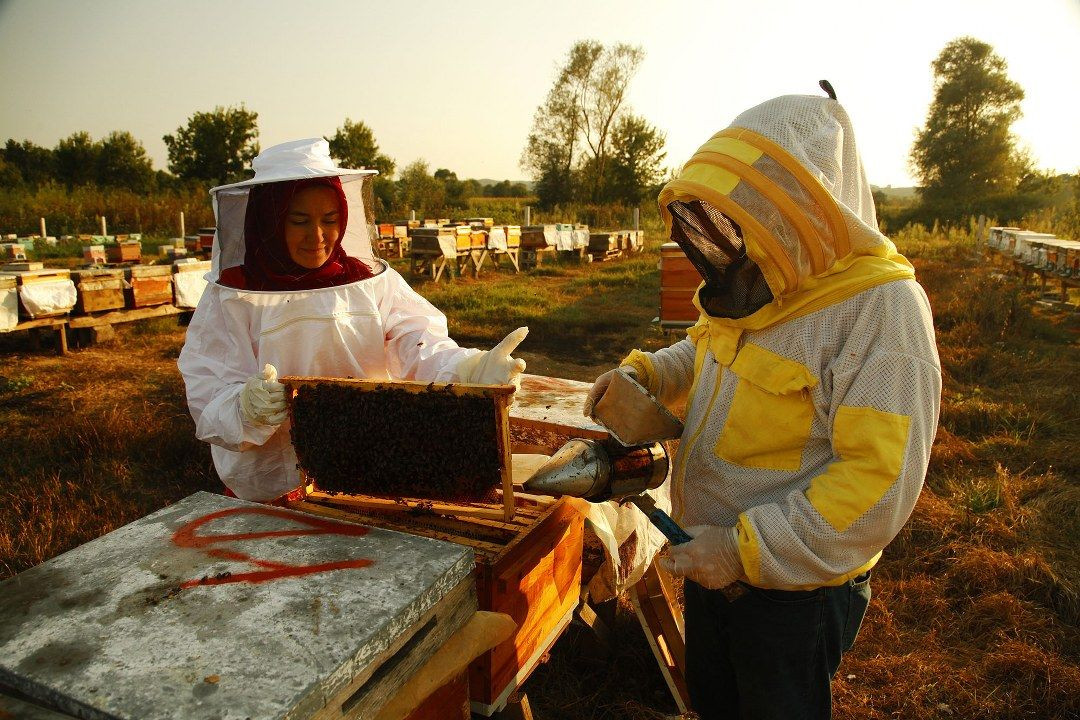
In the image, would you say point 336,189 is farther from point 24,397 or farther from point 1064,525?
point 24,397

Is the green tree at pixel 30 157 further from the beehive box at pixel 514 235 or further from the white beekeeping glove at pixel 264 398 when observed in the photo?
the white beekeeping glove at pixel 264 398

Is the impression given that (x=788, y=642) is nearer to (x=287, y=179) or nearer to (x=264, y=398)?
(x=264, y=398)

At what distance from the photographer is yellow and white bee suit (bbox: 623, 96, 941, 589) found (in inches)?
55.8

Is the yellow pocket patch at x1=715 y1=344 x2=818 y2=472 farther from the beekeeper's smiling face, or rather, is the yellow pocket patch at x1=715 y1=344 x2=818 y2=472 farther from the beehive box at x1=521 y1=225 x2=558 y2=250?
the beehive box at x1=521 y1=225 x2=558 y2=250

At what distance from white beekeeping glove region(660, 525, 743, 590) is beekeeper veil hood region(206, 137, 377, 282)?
1.79 m

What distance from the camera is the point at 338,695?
42.6 inches

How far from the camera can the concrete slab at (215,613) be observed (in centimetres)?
100

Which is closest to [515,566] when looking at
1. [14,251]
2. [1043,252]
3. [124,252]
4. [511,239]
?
[1043,252]

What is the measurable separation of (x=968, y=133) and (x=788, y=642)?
41.9 metres

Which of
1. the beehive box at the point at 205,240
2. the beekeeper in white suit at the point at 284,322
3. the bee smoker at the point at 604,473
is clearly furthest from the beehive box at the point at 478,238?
the bee smoker at the point at 604,473

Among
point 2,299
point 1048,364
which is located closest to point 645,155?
point 1048,364

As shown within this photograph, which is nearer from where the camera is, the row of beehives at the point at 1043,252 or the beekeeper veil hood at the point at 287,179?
the beekeeper veil hood at the point at 287,179

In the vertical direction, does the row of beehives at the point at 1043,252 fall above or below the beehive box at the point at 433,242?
below

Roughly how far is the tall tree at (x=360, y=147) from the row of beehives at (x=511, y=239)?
22.1m
